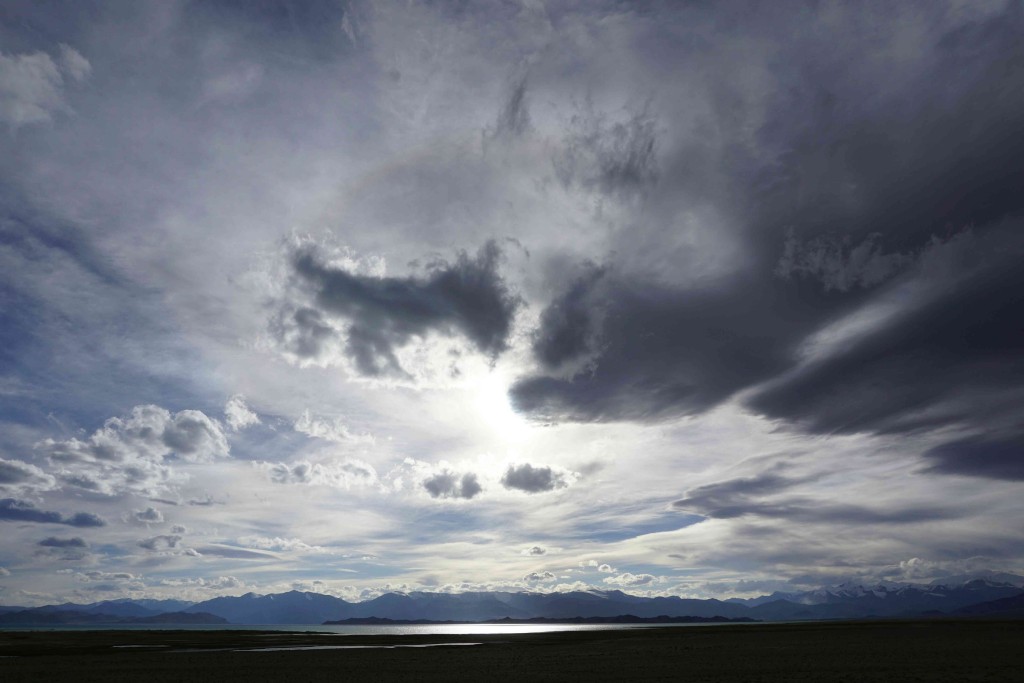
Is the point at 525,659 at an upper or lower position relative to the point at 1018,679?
upper

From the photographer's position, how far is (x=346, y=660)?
65812 millimetres

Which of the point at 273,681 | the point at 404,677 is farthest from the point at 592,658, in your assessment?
the point at 273,681

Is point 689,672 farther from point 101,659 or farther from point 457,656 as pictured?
point 101,659

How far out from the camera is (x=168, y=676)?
163 feet

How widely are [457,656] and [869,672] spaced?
46103 mm

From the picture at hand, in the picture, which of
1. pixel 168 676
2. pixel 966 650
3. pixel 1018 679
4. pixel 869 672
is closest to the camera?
pixel 1018 679

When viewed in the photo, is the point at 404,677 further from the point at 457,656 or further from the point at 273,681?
the point at 457,656

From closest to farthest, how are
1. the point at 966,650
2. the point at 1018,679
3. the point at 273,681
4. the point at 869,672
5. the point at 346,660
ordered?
the point at 1018,679 < the point at 869,672 < the point at 273,681 < the point at 966,650 < the point at 346,660

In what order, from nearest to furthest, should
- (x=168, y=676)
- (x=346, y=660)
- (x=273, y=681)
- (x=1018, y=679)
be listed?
(x=1018, y=679), (x=273, y=681), (x=168, y=676), (x=346, y=660)

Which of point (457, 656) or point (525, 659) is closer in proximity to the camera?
point (525, 659)

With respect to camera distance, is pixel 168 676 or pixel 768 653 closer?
pixel 168 676

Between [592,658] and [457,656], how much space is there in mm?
18559

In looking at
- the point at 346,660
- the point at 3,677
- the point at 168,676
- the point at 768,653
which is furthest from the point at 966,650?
the point at 3,677

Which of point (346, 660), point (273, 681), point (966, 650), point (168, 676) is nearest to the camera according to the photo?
point (273, 681)
